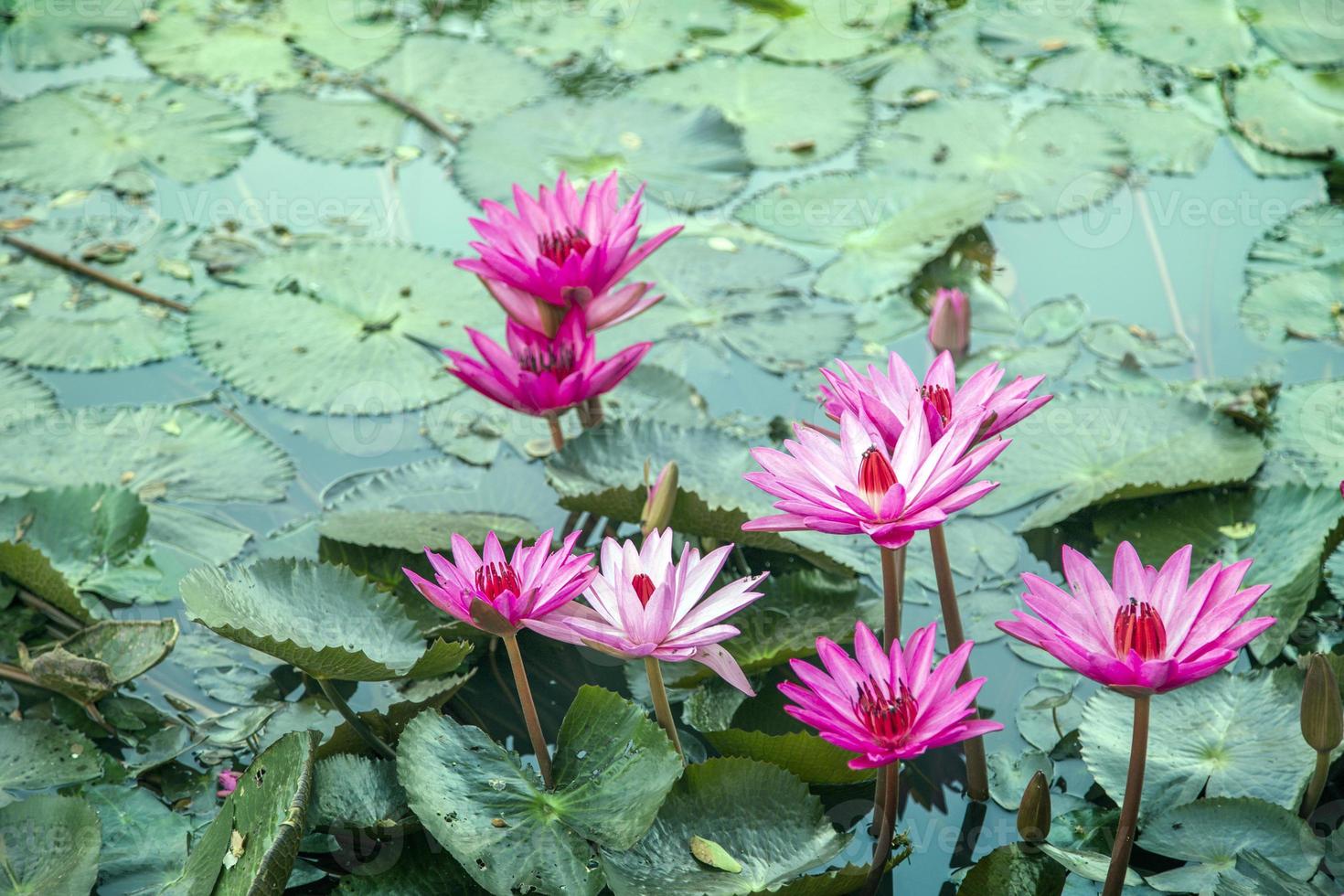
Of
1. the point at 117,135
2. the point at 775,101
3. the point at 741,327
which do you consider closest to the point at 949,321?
the point at 741,327

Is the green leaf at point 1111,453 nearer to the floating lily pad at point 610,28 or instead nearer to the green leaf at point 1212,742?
the green leaf at point 1212,742

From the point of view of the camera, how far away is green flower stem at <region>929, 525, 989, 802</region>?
4.94ft

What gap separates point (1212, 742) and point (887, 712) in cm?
68

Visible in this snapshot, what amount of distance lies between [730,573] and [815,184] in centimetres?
154

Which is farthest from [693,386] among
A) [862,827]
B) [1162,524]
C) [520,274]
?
[862,827]

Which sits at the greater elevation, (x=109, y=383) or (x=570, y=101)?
(x=570, y=101)

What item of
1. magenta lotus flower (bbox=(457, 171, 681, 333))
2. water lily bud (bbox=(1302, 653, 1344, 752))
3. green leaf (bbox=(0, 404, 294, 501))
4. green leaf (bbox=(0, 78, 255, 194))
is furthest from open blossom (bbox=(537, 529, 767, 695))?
green leaf (bbox=(0, 78, 255, 194))

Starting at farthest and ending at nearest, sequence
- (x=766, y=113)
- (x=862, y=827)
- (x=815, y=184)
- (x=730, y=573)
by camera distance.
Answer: (x=766, y=113) → (x=815, y=184) → (x=730, y=573) → (x=862, y=827)

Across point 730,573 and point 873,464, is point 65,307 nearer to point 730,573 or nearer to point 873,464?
point 730,573

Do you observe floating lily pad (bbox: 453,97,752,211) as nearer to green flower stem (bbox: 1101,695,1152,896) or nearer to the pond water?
the pond water

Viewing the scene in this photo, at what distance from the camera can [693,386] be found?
2.61 m

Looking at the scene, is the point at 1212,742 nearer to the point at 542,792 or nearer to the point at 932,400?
the point at 932,400

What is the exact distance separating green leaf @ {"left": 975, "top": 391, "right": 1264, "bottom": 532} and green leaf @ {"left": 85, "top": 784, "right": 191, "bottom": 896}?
149 centimetres

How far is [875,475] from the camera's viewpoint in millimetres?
1325
